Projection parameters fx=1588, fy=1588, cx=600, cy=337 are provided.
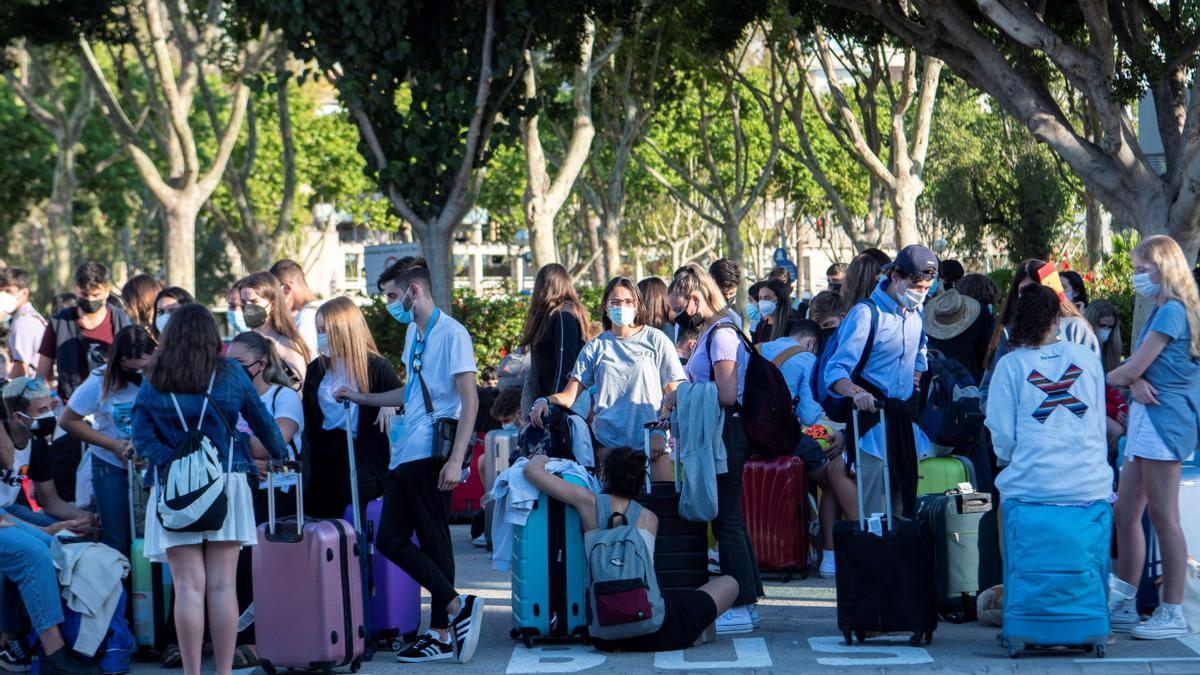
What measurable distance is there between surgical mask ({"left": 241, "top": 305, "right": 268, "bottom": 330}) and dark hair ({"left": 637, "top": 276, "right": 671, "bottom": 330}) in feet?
7.10

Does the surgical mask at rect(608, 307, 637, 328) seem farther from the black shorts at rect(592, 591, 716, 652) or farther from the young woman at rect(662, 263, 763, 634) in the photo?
the black shorts at rect(592, 591, 716, 652)

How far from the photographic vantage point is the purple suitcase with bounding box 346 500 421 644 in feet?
25.6

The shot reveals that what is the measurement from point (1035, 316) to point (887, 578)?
1.37m

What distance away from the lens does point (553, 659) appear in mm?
7453

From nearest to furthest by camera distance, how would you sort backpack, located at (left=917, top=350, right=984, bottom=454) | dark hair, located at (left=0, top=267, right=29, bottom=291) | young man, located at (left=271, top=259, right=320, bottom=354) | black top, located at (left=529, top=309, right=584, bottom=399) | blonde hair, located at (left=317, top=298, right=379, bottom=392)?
blonde hair, located at (left=317, top=298, right=379, bottom=392)
backpack, located at (left=917, top=350, right=984, bottom=454)
black top, located at (left=529, top=309, right=584, bottom=399)
young man, located at (left=271, top=259, right=320, bottom=354)
dark hair, located at (left=0, top=267, right=29, bottom=291)

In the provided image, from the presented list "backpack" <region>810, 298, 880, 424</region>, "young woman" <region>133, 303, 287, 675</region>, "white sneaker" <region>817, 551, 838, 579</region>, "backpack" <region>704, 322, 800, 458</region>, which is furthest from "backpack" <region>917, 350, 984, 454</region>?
"young woman" <region>133, 303, 287, 675</region>

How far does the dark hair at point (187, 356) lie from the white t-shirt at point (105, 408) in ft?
3.70

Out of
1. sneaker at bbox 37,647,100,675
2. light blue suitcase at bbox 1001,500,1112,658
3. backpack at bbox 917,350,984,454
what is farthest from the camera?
backpack at bbox 917,350,984,454

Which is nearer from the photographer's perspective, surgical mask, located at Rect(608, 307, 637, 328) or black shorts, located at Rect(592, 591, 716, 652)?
black shorts, located at Rect(592, 591, 716, 652)

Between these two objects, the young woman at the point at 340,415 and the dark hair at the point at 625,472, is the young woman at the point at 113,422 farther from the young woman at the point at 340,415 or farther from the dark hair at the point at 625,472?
the dark hair at the point at 625,472

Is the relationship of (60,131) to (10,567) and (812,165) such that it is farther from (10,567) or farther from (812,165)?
(10,567)

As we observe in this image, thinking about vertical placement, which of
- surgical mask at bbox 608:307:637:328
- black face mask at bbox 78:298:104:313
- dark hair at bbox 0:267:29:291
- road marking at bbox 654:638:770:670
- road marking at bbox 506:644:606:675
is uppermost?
dark hair at bbox 0:267:29:291

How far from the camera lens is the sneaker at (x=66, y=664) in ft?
24.5

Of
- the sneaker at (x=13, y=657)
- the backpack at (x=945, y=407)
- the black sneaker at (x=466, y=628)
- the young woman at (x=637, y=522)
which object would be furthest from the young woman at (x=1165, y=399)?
the sneaker at (x=13, y=657)
